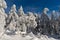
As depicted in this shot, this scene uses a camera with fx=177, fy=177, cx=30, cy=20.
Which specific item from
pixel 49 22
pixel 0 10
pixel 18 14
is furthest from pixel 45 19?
pixel 0 10

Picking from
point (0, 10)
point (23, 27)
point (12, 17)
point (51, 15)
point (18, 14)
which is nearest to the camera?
point (0, 10)

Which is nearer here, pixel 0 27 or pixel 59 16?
pixel 0 27

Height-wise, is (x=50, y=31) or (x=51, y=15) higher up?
(x=51, y=15)

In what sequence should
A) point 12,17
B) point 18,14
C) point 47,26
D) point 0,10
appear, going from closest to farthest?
1. point 0,10
2. point 12,17
3. point 18,14
4. point 47,26

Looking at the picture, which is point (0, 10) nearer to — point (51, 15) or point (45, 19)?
point (45, 19)

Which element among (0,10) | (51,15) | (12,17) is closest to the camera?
(0,10)

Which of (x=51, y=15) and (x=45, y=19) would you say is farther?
(x=51, y=15)

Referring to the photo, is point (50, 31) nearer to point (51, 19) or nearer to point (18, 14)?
point (51, 19)

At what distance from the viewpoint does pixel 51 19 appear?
214 ft

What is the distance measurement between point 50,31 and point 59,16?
6926 millimetres

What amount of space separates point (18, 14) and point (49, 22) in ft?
40.7

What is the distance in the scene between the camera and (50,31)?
6100 centimetres

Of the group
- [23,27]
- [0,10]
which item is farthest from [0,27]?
[23,27]

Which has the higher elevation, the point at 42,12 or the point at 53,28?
the point at 42,12
